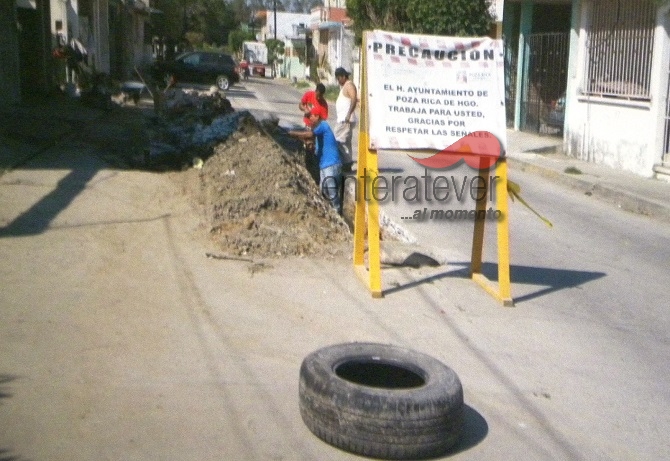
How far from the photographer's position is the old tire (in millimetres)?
4387

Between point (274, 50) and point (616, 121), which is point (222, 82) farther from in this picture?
point (274, 50)

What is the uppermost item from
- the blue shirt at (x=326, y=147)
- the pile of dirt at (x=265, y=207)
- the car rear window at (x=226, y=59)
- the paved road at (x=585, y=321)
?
the car rear window at (x=226, y=59)

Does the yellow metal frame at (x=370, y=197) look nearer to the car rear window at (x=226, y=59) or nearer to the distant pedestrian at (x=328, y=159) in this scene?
the distant pedestrian at (x=328, y=159)

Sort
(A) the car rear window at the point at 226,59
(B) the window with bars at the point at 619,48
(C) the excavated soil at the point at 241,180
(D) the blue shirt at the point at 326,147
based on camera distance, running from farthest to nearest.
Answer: (A) the car rear window at the point at 226,59 → (B) the window with bars at the point at 619,48 → (D) the blue shirt at the point at 326,147 → (C) the excavated soil at the point at 241,180

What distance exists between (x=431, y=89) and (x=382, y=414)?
3544 millimetres

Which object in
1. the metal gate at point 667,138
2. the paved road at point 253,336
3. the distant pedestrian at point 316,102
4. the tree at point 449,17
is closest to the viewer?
the paved road at point 253,336

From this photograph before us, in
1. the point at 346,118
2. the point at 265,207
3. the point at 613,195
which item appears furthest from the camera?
the point at 613,195

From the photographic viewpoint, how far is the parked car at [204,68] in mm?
40781

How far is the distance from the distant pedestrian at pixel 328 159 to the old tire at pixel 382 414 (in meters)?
5.14

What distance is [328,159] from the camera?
383 inches

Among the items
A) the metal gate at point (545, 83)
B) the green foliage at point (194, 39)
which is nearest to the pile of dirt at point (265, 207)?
the metal gate at point (545, 83)

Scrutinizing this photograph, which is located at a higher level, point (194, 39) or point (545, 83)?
point (194, 39)

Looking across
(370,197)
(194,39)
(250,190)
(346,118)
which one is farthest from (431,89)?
(194,39)

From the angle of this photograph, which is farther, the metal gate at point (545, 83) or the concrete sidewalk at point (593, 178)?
the metal gate at point (545, 83)
